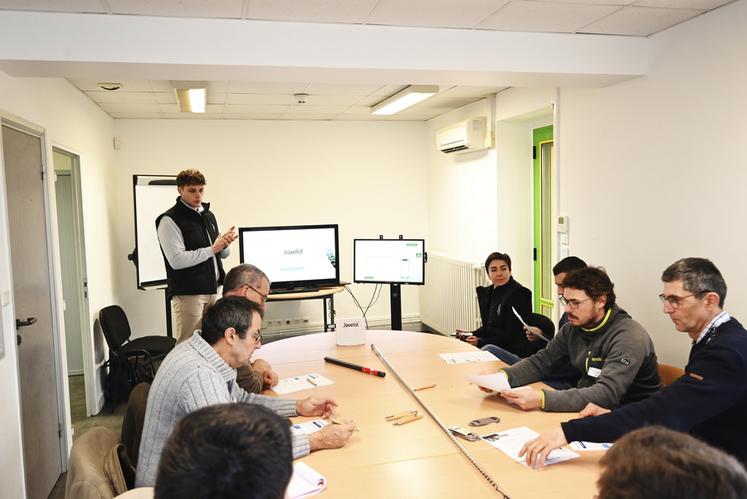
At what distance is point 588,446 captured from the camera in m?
2.01

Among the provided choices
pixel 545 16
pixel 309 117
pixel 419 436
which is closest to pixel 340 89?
pixel 309 117

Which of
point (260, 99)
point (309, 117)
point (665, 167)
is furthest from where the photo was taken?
point (309, 117)

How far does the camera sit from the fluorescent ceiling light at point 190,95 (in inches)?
175

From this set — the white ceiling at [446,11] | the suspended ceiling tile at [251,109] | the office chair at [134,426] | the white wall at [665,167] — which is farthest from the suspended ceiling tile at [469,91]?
the office chair at [134,426]

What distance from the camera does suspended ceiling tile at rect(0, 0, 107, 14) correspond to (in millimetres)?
2594

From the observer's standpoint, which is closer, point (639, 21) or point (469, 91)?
point (639, 21)

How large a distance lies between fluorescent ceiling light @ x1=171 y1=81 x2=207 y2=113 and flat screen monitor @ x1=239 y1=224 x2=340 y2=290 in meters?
1.25

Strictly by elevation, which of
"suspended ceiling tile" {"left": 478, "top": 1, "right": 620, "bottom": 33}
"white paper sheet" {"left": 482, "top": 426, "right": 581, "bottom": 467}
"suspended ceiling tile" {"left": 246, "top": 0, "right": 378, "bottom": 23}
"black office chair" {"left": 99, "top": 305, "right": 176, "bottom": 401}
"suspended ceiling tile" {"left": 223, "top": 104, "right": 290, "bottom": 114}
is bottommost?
"black office chair" {"left": 99, "top": 305, "right": 176, "bottom": 401}

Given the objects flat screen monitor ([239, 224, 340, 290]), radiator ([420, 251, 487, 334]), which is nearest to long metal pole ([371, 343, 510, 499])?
flat screen monitor ([239, 224, 340, 290])

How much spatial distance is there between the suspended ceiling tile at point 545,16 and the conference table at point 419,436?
1824 mm

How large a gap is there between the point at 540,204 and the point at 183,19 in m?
3.74

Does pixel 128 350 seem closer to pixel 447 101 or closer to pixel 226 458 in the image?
pixel 447 101

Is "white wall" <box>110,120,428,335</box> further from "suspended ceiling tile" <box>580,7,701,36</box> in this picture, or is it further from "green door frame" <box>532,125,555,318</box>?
"suspended ceiling tile" <box>580,7,701,36</box>

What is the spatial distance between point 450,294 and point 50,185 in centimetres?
417
